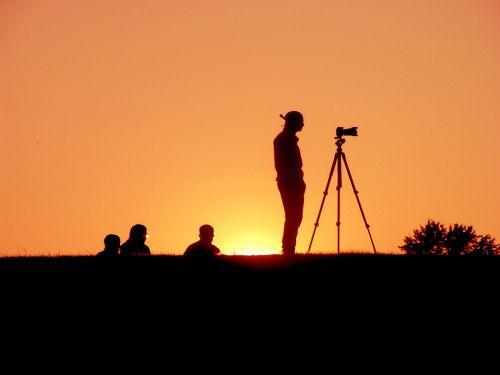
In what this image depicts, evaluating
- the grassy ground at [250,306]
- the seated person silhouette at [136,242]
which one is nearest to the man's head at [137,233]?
the seated person silhouette at [136,242]

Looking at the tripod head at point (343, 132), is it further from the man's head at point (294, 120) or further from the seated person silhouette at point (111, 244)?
the seated person silhouette at point (111, 244)

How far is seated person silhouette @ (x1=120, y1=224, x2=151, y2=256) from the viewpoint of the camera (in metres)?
16.4

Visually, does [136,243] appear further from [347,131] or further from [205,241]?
[347,131]

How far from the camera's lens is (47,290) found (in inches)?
523

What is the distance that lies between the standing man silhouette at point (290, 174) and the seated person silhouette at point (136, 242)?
8.27ft

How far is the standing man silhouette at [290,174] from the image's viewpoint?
15867 millimetres

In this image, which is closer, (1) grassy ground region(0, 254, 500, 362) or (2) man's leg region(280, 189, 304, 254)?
(1) grassy ground region(0, 254, 500, 362)

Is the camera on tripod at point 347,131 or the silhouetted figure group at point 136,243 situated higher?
the camera on tripod at point 347,131

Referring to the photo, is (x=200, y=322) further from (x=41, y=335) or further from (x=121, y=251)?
(x=121, y=251)

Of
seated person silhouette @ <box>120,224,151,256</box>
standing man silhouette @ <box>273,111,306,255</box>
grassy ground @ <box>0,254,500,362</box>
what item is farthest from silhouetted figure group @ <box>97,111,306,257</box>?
grassy ground @ <box>0,254,500,362</box>

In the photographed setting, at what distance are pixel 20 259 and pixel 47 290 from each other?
2382 mm

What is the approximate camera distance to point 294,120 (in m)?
15.8

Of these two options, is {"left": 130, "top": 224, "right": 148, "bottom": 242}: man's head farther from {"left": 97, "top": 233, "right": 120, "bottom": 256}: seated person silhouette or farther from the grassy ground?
the grassy ground

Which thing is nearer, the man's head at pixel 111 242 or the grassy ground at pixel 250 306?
the grassy ground at pixel 250 306
